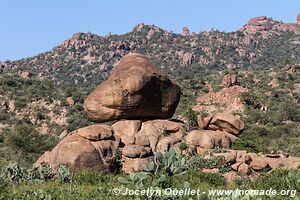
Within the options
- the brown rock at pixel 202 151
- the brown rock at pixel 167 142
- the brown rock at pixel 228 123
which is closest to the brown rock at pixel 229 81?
the brown rock at pixel 228 123

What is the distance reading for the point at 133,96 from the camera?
2464 cm

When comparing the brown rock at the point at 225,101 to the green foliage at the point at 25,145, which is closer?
the green foliage at the point at 25,145

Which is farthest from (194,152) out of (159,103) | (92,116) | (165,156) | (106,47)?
(106,47)

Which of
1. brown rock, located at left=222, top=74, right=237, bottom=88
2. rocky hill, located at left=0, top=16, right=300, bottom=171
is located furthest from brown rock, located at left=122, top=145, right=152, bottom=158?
brown rock, located at left=222, top=74, right=237, bottom=88

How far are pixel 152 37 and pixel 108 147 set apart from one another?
11758cm

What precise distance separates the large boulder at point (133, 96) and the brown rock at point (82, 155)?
2.58 metres

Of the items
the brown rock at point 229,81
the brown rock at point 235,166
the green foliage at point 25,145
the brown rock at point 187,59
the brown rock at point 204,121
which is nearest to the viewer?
the brown rock at point 235,166

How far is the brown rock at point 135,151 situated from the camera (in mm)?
22766

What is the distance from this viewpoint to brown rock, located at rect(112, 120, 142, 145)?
24.1 metres

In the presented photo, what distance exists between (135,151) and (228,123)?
21.7ft

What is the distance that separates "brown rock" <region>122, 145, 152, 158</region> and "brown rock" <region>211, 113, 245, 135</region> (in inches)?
212

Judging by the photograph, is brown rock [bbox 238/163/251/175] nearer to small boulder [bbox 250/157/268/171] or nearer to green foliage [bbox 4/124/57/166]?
small boulder [bbox 250/157/268/171]

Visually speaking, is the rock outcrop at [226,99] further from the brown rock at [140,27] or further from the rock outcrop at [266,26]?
the rock outcrop at [266,26]

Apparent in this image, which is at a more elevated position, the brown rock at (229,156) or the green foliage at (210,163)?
the brown rock at (229,156)
